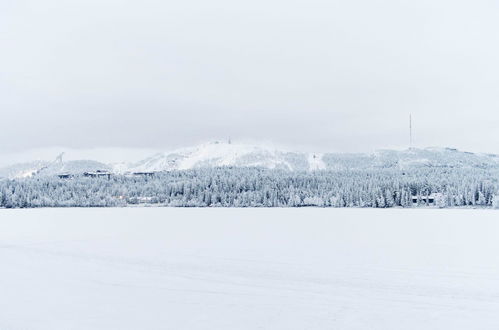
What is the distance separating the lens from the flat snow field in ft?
51.2

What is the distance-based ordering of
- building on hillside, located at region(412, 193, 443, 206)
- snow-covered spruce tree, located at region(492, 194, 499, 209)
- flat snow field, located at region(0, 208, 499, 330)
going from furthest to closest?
Answer: building on hillside, located at region(412, 193, 443, 206), snow-covered spruce tree, located at region(492, 194, 499, 209), flat snow field, located at region(0, 208, 499, 330)

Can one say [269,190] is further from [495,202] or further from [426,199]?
[495,202]

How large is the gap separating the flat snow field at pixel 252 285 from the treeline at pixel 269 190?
84531 mm

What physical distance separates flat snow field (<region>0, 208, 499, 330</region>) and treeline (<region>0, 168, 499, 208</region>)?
8453 cm

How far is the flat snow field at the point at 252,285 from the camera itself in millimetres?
15617

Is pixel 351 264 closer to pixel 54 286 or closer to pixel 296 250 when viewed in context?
pixel 296 250

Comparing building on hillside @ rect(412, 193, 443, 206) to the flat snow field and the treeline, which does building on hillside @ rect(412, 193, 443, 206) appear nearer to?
the treeline

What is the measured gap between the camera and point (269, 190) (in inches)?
5448

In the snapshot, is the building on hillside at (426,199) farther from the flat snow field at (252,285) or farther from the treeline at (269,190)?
the flat snow field at (252,285)

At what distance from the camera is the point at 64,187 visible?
15500 cm

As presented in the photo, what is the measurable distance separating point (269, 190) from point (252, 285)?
118 meters

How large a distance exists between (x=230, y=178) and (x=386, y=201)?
5002 centimetres

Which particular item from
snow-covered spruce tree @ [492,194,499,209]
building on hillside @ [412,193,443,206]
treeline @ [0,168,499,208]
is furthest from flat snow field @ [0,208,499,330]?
building on hillside @ [412,193,443,206]

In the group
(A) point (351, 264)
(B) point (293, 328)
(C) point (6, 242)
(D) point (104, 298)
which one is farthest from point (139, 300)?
(C) point (6, 242)
